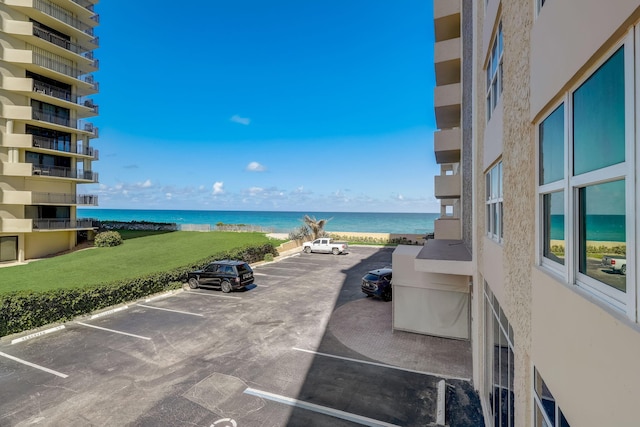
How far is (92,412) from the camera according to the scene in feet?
25.5

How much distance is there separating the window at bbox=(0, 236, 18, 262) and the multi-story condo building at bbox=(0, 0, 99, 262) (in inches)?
2.4

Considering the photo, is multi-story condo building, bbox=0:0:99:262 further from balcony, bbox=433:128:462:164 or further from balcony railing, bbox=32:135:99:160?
balcony, bbox=433:128:462:164

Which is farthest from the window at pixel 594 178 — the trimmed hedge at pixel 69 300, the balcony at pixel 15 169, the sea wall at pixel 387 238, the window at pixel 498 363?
the sea wall at pixel 387 238

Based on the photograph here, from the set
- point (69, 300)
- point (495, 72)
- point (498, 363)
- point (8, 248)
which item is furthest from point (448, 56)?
point (8, 248)

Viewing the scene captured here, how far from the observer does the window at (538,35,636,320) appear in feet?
6.22

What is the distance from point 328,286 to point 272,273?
19.8 ft

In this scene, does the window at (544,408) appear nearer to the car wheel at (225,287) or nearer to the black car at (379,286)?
the black car at (379,286)

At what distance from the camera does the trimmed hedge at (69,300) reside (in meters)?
12.7

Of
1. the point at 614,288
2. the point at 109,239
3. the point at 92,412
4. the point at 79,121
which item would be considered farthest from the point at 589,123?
the point at 79,121

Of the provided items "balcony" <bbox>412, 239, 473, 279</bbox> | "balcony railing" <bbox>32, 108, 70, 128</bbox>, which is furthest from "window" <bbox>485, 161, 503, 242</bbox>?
"balcony railing" <bbox>32, 108, 70, 128</bbox>

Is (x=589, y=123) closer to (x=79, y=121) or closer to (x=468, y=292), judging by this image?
(x=468, y=292)

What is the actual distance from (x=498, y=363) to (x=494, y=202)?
344cm

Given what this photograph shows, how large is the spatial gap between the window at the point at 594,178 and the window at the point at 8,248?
123 feet

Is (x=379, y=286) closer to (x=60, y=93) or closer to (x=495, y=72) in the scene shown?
(x=495, y=72)
